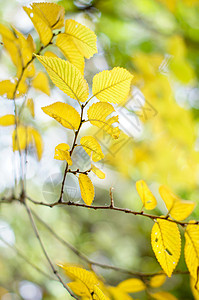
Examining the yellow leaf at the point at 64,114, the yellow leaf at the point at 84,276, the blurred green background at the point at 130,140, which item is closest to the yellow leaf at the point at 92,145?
the yellow leaf at the point at 64,114

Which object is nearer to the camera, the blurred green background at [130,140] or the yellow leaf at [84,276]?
the yellow leaf at [84,276]

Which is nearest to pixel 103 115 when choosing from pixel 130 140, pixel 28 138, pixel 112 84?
pixel 112 84

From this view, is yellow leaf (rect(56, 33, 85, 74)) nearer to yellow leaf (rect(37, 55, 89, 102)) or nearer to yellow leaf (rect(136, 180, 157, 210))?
yellow leaf (rect(37, 55, 89, 102))

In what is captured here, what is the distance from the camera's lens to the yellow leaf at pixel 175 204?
31 cm

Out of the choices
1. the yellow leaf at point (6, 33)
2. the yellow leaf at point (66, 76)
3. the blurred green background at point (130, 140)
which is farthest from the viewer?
the blurred green background at point (130, 140)

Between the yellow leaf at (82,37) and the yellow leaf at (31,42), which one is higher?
the yellow leaf at (82,37)

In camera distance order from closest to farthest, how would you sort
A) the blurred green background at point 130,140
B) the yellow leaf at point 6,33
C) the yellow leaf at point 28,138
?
1. the yellow leaf at point 6,33
2. the yellow leaf at point 28,138
3. the blurred green background at point 130,140

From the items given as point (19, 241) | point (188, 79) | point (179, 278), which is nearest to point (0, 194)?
point (19, 241)

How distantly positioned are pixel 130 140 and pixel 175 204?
1.81 ft

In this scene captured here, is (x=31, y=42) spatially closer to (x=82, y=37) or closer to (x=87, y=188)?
(x=82, y=37)

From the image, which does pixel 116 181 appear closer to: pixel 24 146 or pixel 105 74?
pixel 24 146

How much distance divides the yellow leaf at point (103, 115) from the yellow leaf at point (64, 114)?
0.06 ft

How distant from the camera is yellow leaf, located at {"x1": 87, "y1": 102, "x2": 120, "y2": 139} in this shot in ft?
0.91

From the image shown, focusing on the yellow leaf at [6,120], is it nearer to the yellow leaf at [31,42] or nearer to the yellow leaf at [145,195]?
the yellow leaf at [31,42]
